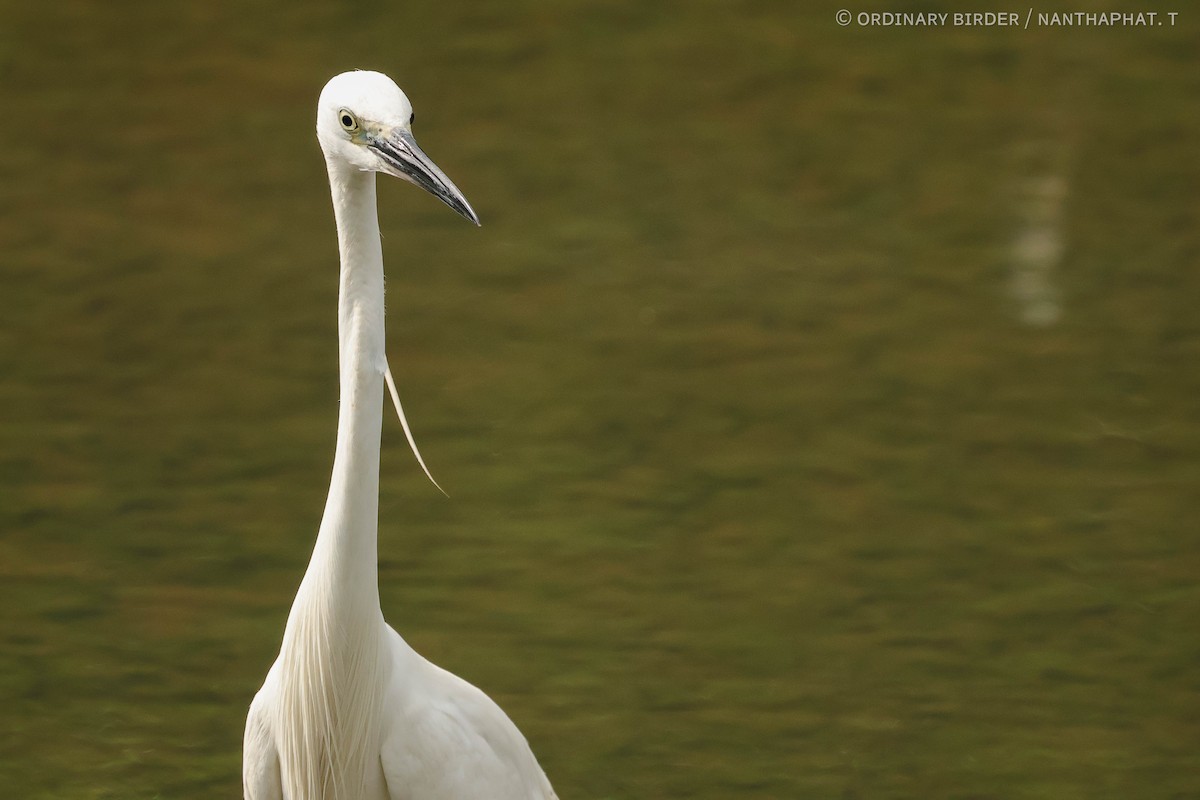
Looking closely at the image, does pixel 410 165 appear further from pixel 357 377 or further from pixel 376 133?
pixel 357 377

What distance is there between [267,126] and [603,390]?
82.9 inches

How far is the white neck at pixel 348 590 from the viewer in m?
2.03

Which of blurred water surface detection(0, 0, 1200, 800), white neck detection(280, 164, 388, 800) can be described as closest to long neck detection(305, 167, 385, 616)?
white neck detection(280, 164, 388, 800)

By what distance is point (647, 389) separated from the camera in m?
4.50

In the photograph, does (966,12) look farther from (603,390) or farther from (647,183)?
(603,390)

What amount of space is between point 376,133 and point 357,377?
0.29 m

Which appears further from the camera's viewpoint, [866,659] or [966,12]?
[966,12]

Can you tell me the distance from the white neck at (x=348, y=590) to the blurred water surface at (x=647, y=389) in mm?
827

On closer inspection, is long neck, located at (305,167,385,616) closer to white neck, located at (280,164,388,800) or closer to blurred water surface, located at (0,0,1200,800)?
white neck, located at (280,164,388,800)

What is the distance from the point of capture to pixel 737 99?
248 inches

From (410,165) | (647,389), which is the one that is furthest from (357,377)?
(647,389)

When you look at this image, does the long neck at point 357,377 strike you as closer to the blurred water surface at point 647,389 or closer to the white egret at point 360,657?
the white egret at point 360,657

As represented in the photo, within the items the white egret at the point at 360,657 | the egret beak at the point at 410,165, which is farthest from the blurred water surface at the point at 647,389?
the egret beak at the point at 410,165

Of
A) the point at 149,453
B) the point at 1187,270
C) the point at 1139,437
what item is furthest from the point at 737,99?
the point at 149,453
